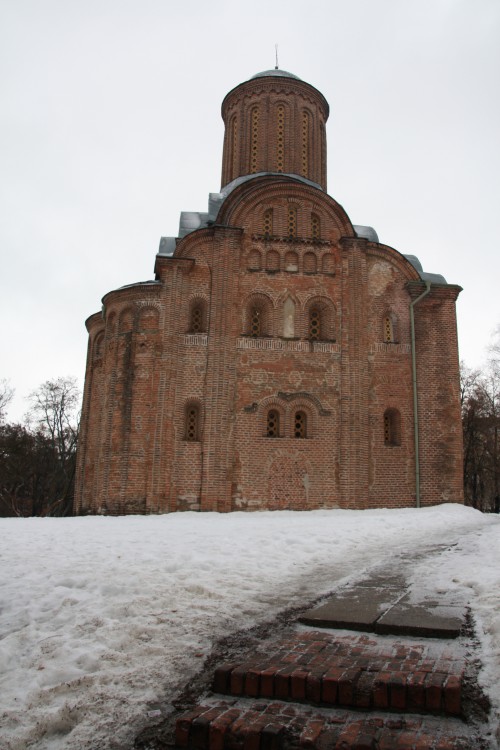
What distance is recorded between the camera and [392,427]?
17031mm

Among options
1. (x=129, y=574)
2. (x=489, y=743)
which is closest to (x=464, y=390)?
(x=129, y=574)

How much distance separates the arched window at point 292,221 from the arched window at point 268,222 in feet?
1.78

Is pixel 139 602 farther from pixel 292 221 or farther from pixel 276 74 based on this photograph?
pixel 276 74

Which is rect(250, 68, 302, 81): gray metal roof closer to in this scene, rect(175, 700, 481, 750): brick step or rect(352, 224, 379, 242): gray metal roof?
rect(352, 224, 379, 242): gray metal roof

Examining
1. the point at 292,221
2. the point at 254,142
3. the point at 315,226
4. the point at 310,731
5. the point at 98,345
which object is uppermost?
the point at 254,142

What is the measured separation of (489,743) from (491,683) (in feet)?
1.64

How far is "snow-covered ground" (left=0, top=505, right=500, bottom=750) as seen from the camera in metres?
3.19

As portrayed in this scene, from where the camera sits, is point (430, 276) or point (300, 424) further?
point (430, 276)

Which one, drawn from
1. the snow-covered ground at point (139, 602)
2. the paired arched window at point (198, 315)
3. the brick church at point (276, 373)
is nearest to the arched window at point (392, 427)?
the brick church at point (276, 373)

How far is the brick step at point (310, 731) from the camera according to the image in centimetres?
262

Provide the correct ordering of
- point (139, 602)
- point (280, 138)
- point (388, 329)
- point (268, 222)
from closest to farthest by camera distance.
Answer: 1. point (139, 602)
2. point (388, 329)
3. point (268, 222)
4. point (280, 138)

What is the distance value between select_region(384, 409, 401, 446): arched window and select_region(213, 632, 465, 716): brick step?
531 inches

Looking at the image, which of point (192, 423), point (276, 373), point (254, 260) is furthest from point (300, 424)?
point (254, 260)

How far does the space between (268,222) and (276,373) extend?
4.73 m
